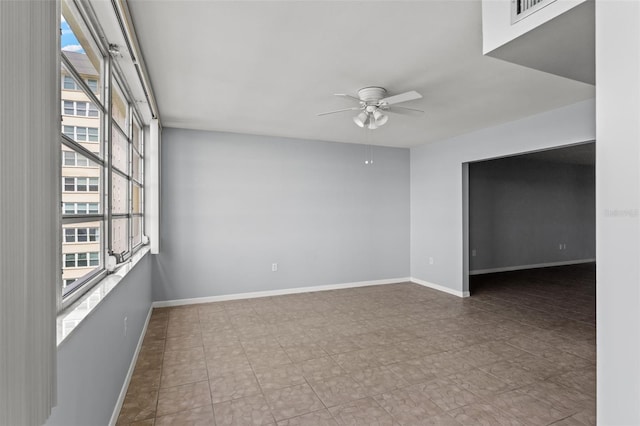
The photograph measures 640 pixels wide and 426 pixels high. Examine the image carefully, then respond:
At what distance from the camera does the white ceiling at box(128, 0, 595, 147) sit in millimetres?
1954

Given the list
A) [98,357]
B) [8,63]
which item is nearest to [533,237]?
[98,357]

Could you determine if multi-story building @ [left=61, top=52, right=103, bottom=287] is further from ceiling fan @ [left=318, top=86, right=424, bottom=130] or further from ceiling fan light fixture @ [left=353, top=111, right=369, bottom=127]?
ceiling fan light fixture @ [left=353, top=111, right=369, bottom=127]

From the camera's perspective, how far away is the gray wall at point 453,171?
12.1 feet

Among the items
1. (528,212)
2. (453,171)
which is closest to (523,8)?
(453,171)

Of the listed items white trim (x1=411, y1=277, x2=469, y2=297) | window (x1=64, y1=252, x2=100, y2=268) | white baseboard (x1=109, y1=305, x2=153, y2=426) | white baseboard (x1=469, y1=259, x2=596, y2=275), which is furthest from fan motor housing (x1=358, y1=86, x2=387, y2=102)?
white baseboard (x1=469, y1=259, x2=596, y2=275)

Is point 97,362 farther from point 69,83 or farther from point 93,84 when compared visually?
point 93,84

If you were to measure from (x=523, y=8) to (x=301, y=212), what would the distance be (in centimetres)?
413

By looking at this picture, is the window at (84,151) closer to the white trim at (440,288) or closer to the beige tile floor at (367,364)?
the beige tile floor at (367,364)

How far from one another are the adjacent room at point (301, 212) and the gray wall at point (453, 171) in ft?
0.10

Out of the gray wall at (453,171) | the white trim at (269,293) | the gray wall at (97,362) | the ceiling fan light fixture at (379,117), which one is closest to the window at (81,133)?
the gray wall at (97,362)

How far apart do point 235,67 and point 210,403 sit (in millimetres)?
2529

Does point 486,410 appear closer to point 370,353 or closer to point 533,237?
point 370,353

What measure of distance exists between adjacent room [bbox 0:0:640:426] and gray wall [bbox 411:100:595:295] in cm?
3

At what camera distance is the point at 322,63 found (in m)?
2.59
